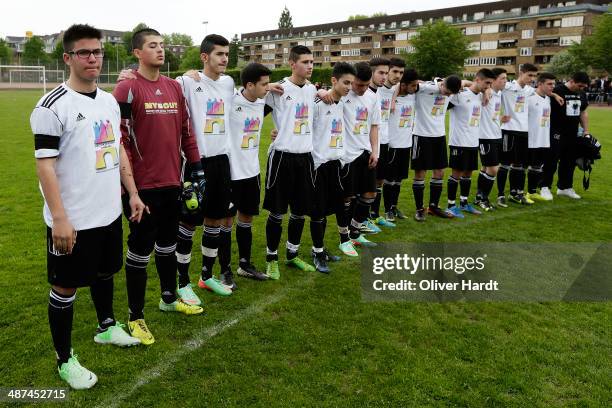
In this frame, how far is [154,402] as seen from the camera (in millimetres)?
3289

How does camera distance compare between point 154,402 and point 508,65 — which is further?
point 508,65

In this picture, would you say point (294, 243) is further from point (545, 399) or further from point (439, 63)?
point (439, 63)

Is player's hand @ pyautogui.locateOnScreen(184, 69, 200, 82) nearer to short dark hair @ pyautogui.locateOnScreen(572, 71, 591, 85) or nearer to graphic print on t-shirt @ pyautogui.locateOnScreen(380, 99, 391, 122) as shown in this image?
graphic print on t-shirt @ pyautogui.locateOnScreen(380, 99, 391, 122)

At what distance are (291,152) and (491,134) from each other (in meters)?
4.84

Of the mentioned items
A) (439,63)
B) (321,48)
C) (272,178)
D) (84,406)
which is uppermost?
(321,48)

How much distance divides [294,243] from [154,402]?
2914 millimetres

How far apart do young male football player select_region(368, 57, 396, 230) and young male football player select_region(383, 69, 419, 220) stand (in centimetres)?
15

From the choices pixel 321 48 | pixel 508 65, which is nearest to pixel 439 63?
pixel 508 65

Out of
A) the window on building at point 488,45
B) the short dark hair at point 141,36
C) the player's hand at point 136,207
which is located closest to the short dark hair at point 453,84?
the short dark hair at point 141,36

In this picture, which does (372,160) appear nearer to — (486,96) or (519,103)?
(486,96)

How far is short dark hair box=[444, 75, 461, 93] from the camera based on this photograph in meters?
7.60

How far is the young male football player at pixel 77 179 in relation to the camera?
3.13 metres

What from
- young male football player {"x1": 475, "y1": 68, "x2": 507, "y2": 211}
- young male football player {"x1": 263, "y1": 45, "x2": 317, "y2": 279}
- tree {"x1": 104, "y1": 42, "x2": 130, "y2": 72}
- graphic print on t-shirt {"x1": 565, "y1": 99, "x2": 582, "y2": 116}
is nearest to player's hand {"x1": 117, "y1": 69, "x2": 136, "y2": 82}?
young male football player {"x1": 263, "y1": 45, "x2": 317, "y2": 279}

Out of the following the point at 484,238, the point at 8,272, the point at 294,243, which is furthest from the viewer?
the point at 484,238
